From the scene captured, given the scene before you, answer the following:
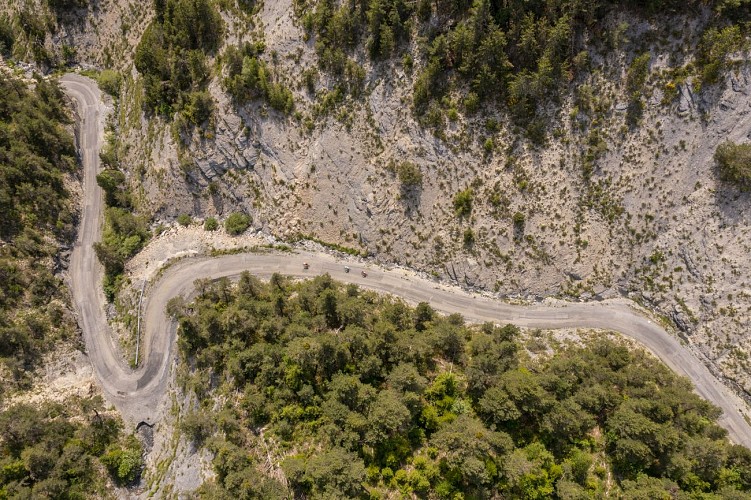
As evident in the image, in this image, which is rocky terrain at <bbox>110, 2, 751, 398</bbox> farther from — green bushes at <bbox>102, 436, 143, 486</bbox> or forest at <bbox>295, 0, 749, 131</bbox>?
green bushes at <bbox>102, 436, 143, 486</bbox>

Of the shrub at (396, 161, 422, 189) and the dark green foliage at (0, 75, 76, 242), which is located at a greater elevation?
the shrub at (396, 161, 422, 189)

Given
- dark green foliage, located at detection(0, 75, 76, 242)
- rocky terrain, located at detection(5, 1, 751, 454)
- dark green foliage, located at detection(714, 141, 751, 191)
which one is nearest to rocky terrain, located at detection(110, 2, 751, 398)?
rocky terrain, located at detection(5, 1, 751, 454)

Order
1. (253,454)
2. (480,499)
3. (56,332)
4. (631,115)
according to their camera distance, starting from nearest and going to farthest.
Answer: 1. (480,499)
2. (253,454)
3. (631,115)
4. (56,332)

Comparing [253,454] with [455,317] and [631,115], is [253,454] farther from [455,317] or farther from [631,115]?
[631,115]

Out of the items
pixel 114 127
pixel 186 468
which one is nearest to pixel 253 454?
pixel 186 468

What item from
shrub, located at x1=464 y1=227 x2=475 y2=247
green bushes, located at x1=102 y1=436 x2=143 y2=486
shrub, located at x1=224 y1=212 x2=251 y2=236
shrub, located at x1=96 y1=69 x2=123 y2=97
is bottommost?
green bushes, located at x1=102 y1=436 x2=143 y2=486

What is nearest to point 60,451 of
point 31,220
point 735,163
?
point 31,220

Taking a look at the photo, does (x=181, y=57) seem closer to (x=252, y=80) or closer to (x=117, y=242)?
(x=252, y=80)
